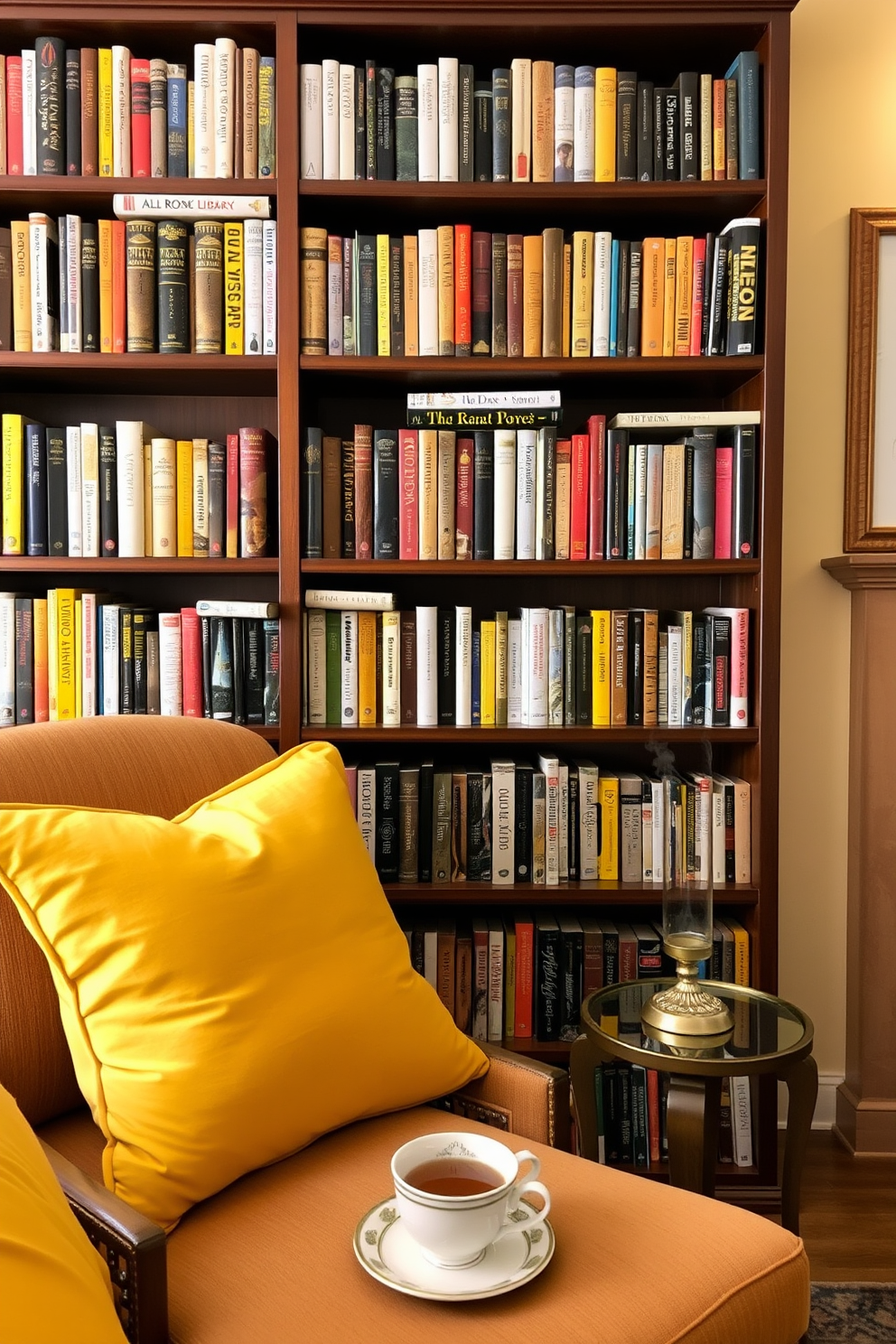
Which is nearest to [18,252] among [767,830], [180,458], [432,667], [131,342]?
[131,342]

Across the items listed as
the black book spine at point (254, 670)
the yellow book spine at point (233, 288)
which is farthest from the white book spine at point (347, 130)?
the black book spine at point (254, 670)

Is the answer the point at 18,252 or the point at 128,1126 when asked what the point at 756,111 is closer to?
the point at 18,252

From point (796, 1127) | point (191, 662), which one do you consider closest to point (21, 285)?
point (191, 662)

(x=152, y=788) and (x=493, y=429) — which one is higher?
(x=493, y=429)

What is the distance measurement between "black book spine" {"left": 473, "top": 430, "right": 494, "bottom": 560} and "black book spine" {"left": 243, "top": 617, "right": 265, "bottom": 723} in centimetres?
46

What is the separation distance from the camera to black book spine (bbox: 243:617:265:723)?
199cm

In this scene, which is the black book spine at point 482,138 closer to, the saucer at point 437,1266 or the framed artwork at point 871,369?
the framed artwork at point 871,369

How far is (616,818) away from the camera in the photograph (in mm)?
2033

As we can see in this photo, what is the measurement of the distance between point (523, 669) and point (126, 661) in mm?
786

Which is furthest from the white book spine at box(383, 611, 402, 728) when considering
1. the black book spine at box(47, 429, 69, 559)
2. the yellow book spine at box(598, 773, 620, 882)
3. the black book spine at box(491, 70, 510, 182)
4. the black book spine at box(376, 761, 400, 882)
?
the black book spine at box(491, 70, 510, 182)

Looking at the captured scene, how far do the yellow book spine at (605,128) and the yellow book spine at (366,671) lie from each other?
0.96 meters

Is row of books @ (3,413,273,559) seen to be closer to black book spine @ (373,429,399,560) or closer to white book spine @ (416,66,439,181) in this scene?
black book spine @ (373,429,399,560)

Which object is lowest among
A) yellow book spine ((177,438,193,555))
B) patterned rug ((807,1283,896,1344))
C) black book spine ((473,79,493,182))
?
patterned rug ((807,1283,896,1344))

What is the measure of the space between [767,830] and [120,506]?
1.41 metres
